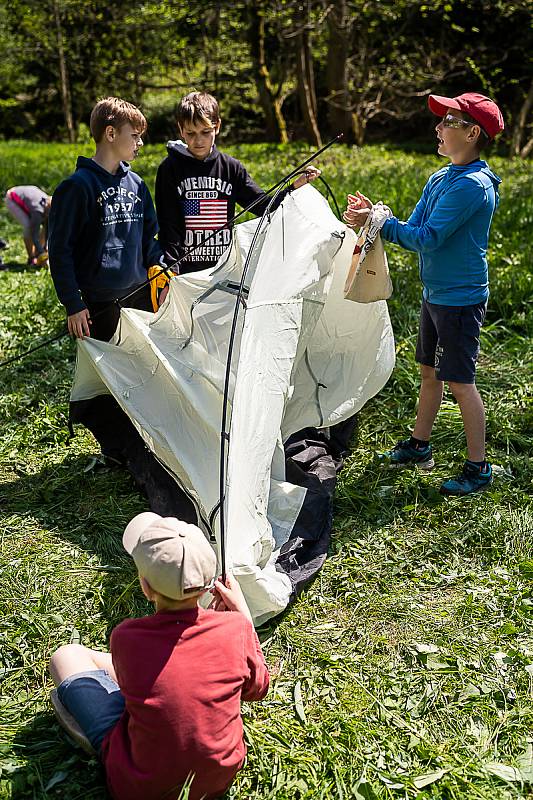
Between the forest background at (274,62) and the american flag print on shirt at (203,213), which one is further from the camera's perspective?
the forest background at (274,62)

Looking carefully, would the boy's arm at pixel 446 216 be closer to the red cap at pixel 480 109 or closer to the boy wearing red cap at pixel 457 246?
the boy wearing red cap at pixel 457 246

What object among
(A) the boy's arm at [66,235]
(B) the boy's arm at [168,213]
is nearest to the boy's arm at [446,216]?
(B) the boy's arm at [168,213]

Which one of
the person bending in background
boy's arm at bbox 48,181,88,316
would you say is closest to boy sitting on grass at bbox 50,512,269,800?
boy's arm at bbox 48,181,88,316

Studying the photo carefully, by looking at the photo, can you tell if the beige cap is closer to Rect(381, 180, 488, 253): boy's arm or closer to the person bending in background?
Rect(381, 180, 488, 253): boy's arm

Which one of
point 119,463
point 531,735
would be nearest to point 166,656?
point 531,735

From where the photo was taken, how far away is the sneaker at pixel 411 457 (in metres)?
3.90

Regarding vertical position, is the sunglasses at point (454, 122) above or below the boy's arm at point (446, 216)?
above

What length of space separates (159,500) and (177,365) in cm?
61

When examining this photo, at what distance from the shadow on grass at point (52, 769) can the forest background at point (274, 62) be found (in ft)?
37.9

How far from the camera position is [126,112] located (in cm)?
351

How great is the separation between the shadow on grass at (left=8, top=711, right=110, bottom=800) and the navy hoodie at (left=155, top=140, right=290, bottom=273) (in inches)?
94.0

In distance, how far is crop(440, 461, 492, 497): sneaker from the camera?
362 centimetres

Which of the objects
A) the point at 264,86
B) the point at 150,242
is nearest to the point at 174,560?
the point at 150,242

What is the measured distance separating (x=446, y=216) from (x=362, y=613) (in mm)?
1651
